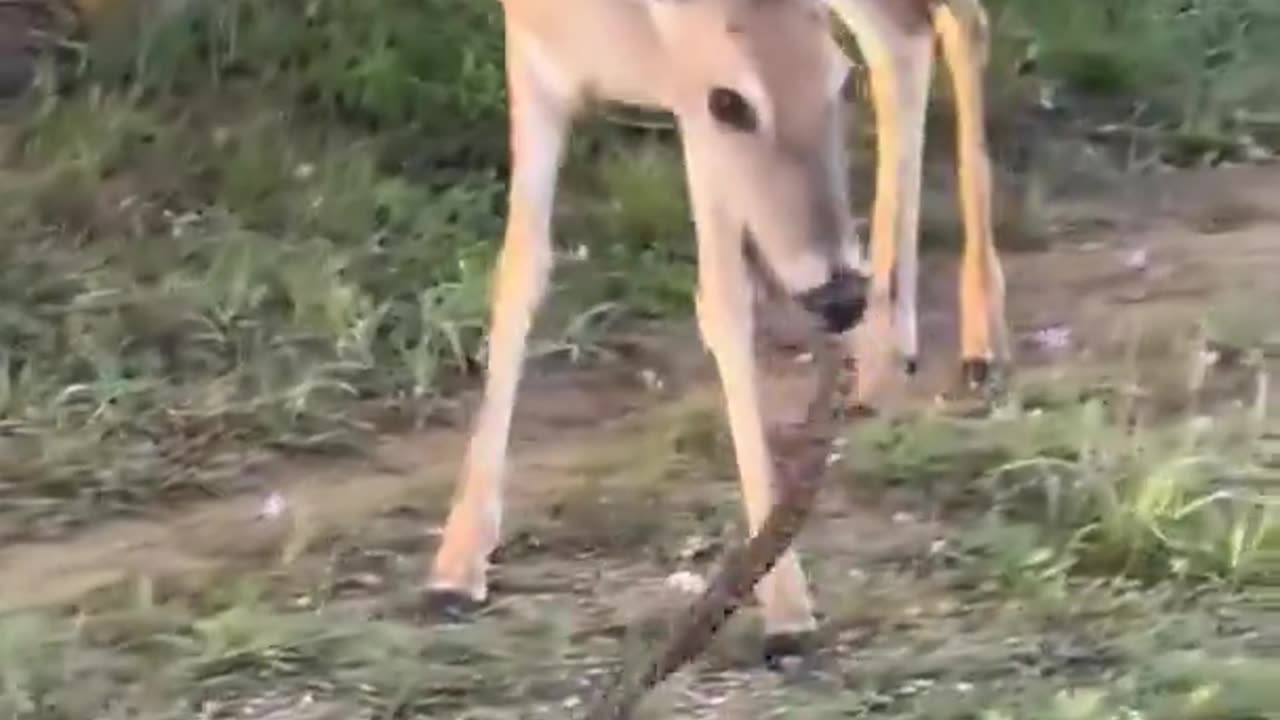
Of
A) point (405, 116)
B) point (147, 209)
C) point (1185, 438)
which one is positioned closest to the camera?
point (1185, 438)

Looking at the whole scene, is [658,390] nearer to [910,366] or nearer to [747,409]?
[910,366]

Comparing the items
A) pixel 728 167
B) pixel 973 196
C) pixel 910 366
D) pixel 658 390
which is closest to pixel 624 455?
pixel 658 390

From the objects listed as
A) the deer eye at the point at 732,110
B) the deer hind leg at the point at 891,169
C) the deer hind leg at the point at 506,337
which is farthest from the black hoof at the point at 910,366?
the deer eye at the point at 732,110

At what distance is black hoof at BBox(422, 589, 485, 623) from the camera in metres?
2.26

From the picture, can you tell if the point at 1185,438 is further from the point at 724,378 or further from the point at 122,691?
the point at 122,691

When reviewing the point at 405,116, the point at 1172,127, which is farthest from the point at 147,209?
the point at 1172,127

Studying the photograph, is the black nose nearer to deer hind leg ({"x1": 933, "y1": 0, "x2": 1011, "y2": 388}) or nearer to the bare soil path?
the bare soil path

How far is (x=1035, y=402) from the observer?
9.16ft

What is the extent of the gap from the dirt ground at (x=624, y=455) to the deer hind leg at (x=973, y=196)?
6cm

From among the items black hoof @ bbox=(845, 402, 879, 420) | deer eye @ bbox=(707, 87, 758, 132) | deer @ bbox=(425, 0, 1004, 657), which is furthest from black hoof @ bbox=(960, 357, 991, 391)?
deer eye @ bbox=(707, 87, 758, 132)

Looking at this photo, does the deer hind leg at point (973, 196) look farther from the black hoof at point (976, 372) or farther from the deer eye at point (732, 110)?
the deer eye at point (732, 110)

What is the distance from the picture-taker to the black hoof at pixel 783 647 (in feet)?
7.00

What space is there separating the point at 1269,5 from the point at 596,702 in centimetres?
291

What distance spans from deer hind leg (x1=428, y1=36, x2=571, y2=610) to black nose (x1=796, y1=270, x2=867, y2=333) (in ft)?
1.58
